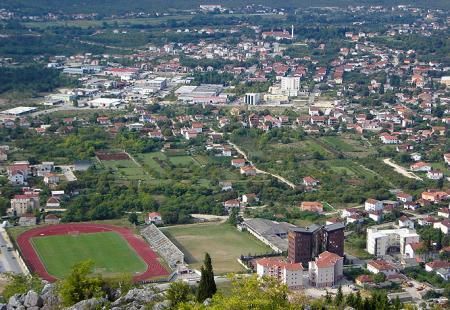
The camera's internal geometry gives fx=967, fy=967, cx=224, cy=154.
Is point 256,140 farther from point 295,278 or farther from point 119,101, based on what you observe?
point 295,278

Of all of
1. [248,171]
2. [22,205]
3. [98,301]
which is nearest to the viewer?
[98,301]

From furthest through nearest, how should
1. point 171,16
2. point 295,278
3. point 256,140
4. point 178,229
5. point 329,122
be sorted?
point 171,16
point 329,122
point 256,140
point 178,229
point 295,278

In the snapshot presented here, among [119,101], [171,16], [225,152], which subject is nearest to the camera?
[225,152]

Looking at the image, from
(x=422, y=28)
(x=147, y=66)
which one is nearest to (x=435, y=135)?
(x=147, y=66)

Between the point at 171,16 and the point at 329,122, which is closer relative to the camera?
the point at 329,122

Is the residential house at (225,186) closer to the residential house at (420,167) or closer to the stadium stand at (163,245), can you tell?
the stadium stand at (163,245)

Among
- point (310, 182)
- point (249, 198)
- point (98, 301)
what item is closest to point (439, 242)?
point (249, 198)

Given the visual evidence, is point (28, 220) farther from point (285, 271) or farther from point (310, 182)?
point (310, 182)

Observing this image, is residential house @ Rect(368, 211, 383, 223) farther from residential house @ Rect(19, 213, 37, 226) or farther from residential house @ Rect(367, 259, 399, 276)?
residential house @ Rect(19, 213, 37, 226)
